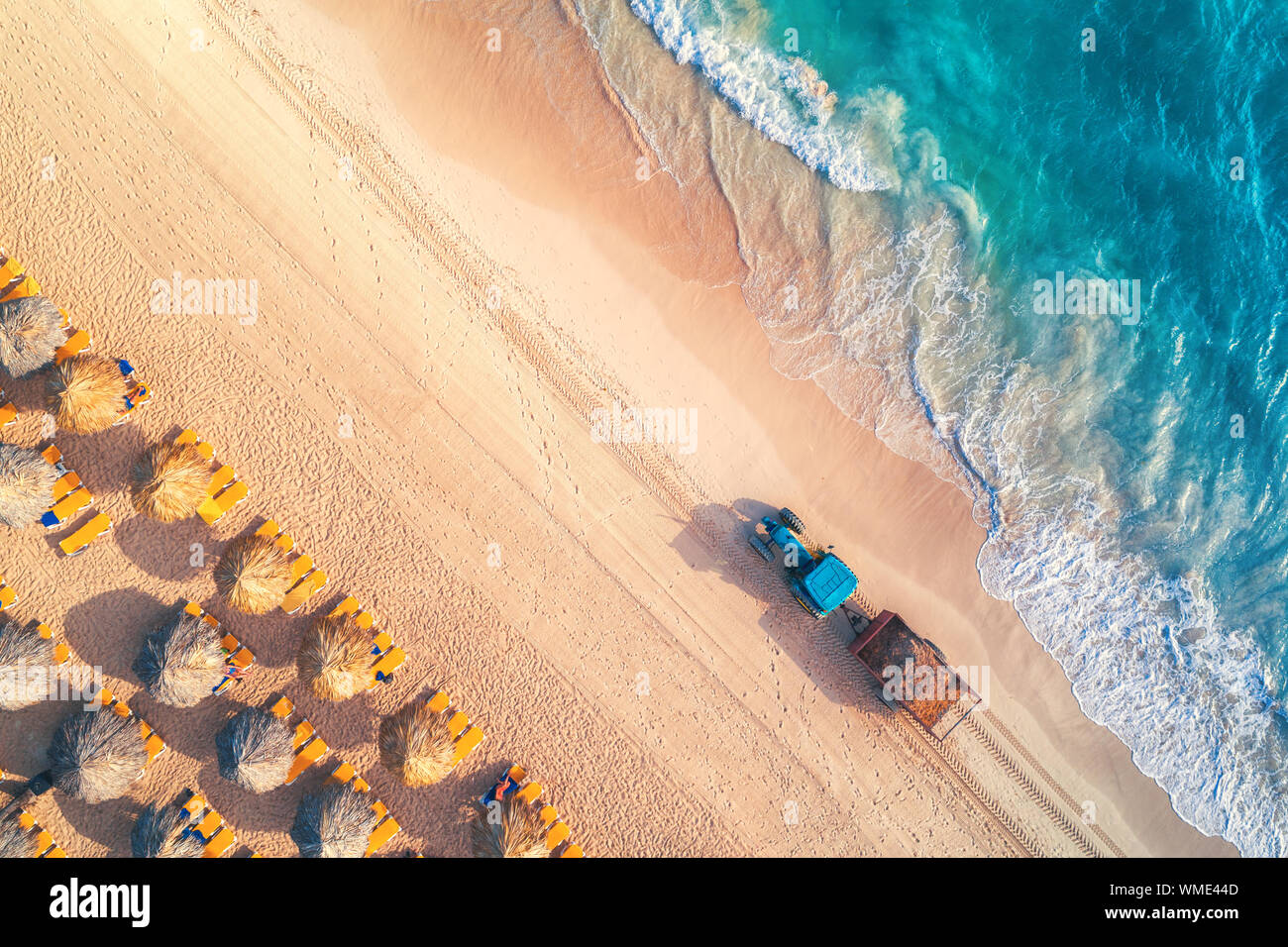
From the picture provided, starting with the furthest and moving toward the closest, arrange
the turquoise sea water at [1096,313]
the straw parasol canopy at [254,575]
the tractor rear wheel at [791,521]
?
the turquoise sea water at [1096,313]
the tractor rear wheel at [791,521]
the straw parasol canopy at [254,575]

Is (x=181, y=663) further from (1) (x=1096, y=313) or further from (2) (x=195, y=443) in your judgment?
(1) (x=1096, y=313)

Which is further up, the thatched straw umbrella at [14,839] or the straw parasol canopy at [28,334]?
the straw parasol canopy at [28,334]

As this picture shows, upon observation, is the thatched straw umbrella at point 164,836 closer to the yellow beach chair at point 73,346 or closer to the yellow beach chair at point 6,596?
the yellow beach chair at point 6,596

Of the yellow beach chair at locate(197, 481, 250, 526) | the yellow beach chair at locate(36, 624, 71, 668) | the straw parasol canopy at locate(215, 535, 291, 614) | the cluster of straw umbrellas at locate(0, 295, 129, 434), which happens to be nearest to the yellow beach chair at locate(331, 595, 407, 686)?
the straw parasol canopy at locate(215, 535, 291, 614)

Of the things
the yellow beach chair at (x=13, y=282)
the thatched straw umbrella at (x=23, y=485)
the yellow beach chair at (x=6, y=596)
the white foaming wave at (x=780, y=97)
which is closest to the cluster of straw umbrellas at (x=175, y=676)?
the thatched straw umbrella at (x=23, y=485)

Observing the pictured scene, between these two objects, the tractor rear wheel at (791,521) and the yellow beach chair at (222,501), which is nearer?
the yellow beach chair at (222,501)

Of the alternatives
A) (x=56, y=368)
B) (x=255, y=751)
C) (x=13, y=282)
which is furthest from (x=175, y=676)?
(x=13, y=282)
